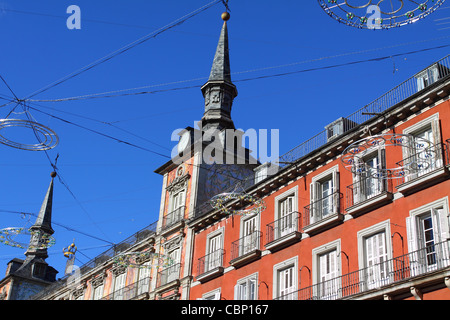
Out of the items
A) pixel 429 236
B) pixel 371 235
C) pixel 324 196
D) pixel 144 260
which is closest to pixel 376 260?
pixel 371 235

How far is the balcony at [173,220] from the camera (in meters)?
38.8

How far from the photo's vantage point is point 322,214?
28109mm

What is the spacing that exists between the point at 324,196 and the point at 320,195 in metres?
0.19

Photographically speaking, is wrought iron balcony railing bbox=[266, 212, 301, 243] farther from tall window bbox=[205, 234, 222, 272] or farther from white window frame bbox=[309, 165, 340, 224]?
tall window bbox=[205, 234, 222, 272]

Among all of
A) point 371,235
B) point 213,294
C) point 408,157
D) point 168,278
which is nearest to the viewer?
point 408,157

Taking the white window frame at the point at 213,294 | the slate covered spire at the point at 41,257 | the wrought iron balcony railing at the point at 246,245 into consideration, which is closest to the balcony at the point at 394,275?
the wrought iron balcony railing at the point at 246,245

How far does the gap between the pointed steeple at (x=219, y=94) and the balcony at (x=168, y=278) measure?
11645mm

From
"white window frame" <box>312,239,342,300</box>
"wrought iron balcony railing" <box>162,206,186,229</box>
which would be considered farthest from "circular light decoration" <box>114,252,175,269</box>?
"white window frame" <box>312,239,342,300</box>

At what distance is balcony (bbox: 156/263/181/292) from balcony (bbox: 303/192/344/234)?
35.7 ft

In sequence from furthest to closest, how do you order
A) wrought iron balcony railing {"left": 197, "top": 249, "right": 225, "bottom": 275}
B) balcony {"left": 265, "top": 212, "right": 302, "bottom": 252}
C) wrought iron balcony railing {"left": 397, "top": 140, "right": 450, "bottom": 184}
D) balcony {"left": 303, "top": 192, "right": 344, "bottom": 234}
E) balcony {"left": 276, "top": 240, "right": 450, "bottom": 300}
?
wrought iron balcony railing {"left": 197, "top": 249, "right": 225, "bottom": 275} < balcony {"left": 265, "top": 212, "right": 302, "bottom": 252} < balcony {"left": 303, "top": 192, "right": 344, "bottom": 234} < wrought iron balcony railing {"left": 397, "top": 140, "right": 450, "bottom": 184} < balcony {"left": 276, "top": 240, "right": 450, "bottom": 300}

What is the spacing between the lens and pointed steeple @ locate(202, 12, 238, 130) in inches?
1804

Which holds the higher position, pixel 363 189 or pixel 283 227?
pixel 363 189

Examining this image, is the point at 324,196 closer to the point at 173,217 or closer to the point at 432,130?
the point at 432,130
